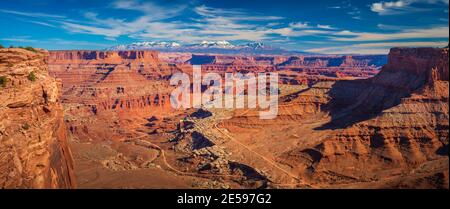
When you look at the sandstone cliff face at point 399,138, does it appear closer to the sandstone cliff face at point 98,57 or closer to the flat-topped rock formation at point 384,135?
the flat-topped rock formation at point 384,135

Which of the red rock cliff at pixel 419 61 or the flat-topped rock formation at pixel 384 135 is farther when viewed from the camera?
the red rock cliff at pixel 419 61

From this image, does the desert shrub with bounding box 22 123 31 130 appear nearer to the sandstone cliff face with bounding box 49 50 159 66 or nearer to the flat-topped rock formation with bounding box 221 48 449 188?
the flat-topped rock formation with bounding box 221 48 449 188

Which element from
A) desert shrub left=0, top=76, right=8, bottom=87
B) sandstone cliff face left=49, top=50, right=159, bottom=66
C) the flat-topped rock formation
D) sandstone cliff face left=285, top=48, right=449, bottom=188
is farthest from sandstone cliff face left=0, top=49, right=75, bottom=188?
sandstone cliff face left=49, top=50, right=159, bottom=66

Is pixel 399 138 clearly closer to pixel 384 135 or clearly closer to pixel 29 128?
pixel 384 135

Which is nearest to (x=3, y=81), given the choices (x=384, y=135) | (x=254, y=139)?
(x=384, y=135)

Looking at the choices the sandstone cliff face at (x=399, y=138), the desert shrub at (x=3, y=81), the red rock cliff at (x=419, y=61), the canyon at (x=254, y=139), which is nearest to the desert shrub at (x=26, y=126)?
the canyon at (x=254, y=139)

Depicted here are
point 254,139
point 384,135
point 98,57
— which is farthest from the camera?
point 98,57
